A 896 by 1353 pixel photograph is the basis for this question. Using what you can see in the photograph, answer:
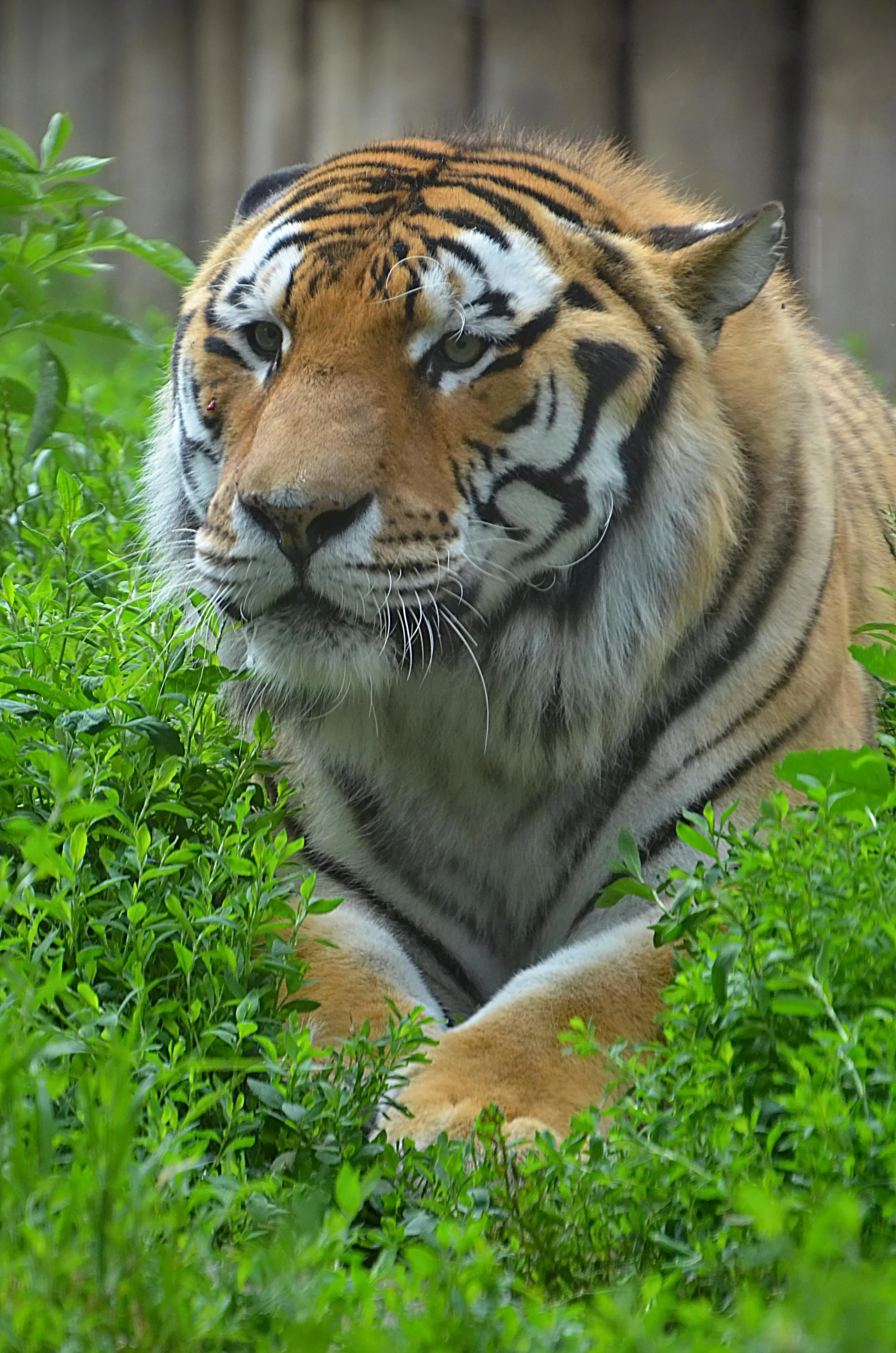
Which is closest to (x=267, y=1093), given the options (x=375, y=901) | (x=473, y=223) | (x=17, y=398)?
(x=375, y=901)

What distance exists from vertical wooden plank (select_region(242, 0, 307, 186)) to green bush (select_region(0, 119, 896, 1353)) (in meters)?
4.45

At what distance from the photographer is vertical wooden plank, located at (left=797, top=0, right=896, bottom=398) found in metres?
5.27

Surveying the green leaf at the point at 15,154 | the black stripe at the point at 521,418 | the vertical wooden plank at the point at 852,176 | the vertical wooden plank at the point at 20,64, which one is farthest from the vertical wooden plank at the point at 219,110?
the black stripe at the point at 521,418

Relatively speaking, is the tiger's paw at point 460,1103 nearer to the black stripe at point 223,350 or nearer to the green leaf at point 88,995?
the green leaf at point 88,995

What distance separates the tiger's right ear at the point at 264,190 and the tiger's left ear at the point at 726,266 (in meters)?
0.78

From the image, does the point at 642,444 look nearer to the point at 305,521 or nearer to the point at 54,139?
the point at 305,521

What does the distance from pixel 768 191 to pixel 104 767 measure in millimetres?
4331

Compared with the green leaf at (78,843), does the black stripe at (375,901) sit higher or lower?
lower

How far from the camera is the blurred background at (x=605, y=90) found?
17.7 feet

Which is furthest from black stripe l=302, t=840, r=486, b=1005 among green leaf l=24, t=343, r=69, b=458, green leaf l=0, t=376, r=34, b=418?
green leaf l=0, t=376, r=34, b=418

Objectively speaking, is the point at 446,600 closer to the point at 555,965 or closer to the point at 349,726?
the point at 349,726

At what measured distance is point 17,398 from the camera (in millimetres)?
3531

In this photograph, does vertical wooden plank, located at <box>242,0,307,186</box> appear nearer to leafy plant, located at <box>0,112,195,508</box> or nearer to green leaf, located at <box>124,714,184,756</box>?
leafy plant, located at <box>0,112,195,508</box>

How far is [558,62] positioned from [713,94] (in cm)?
59
